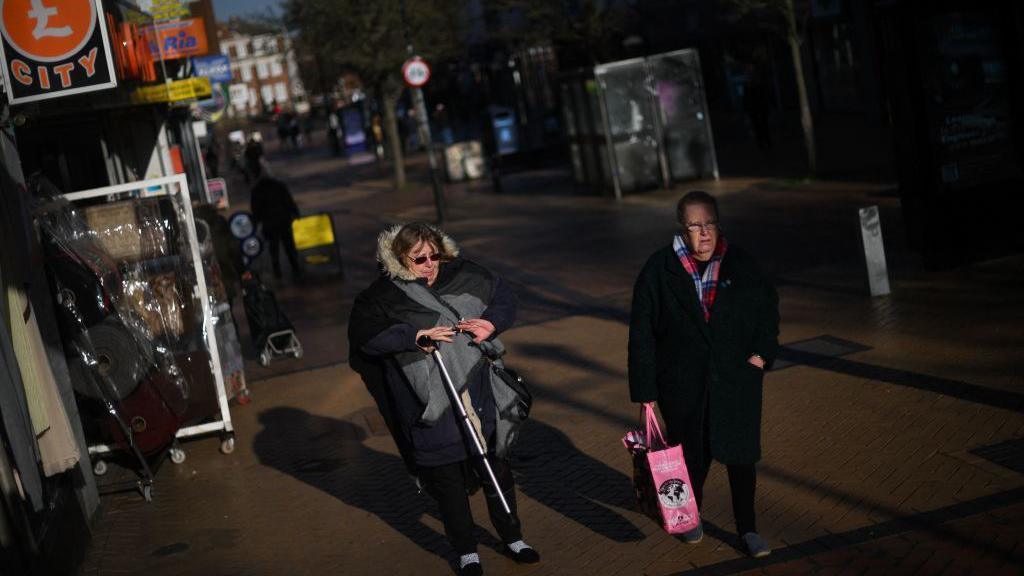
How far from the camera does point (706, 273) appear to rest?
573cm

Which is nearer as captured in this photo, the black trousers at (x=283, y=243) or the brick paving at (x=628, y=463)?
the brick paving at (x=628, y=463)

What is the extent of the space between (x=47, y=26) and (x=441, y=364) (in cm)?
459

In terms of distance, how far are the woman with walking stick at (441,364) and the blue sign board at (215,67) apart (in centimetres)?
2412

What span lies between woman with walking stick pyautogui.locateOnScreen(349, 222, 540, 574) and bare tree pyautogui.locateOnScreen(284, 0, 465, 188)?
93.9ft

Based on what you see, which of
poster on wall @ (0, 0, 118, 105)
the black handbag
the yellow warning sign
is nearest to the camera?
the black handbag

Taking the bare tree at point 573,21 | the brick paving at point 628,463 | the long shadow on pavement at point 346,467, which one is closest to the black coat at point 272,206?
the brick paving at point 628,463

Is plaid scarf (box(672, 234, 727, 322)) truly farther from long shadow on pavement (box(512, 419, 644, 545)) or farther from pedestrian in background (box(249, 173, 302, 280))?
pedestrian in background (box(249, 173, 302, 280))

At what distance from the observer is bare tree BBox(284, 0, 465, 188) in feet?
118

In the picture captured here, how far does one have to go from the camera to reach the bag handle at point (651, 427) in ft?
18.9

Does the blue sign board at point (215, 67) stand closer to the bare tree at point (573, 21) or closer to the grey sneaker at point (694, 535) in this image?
the bare tree at point (573, 21)

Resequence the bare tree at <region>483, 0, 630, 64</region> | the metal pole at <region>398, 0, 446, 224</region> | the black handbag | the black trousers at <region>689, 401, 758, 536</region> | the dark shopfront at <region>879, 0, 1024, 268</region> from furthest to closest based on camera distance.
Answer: the bare tree at <region>483, 0, 630, 64</region>
the metal pole at <region>398, 0, 446, 224</region>
the dark shopfront at <region>879, 0, 1024, 268</region>
the black handbag
the black trousers at <region>689, 401, 758, 536</region>

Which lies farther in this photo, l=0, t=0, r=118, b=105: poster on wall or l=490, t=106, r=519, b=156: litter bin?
l=490, t=106, r=519, b=156: litter bin

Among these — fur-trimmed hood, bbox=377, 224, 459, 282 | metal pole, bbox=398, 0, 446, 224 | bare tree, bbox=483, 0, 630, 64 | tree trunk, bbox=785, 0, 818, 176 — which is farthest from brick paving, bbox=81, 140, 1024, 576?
bare tree, bbox=483, 0, 630, 64

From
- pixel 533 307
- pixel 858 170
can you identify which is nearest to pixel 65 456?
pixel 533 307
